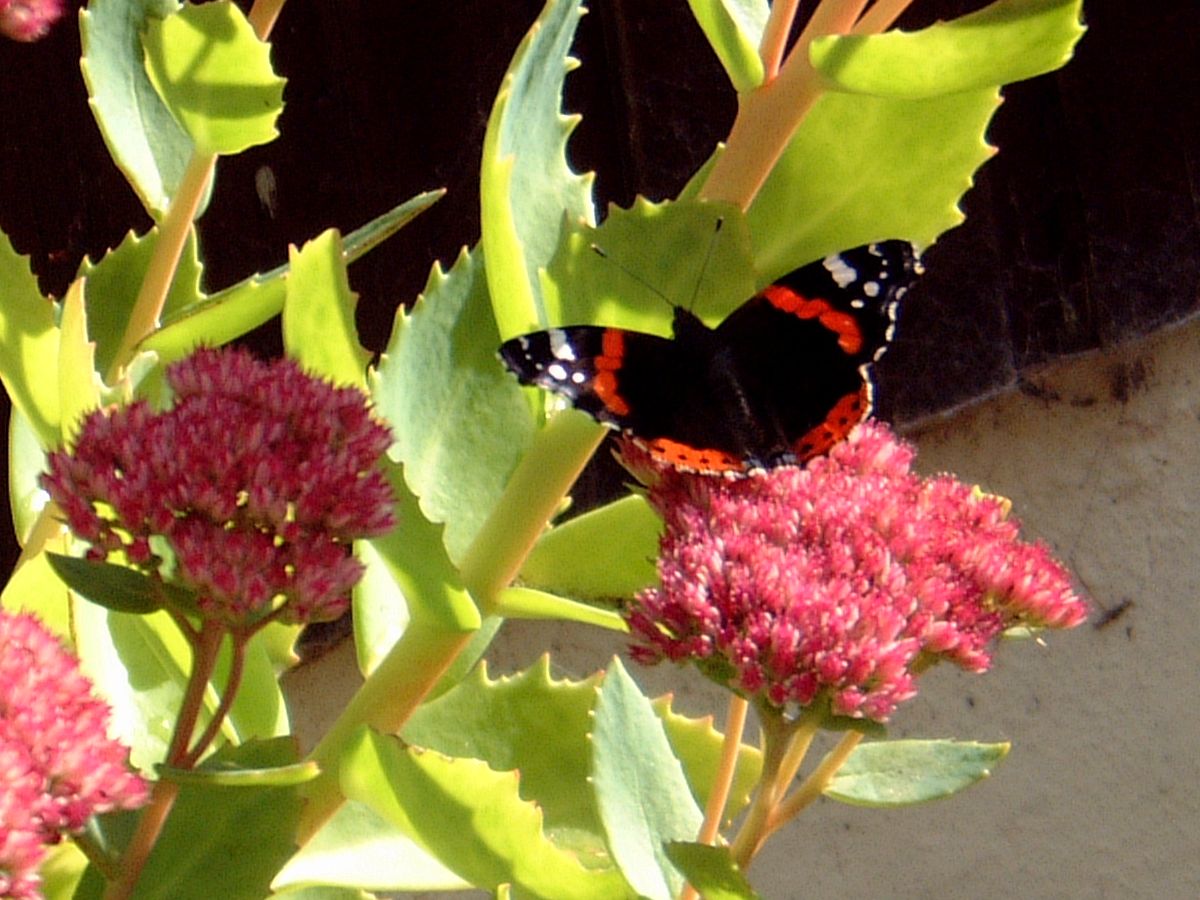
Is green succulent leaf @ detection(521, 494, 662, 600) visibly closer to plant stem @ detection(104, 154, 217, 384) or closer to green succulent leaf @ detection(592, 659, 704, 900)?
green succulent leaf @ detection(592, 659, 704, 900)

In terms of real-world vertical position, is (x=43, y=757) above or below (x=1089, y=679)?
above

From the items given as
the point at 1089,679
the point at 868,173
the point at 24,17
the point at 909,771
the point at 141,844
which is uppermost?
the point at 24,17

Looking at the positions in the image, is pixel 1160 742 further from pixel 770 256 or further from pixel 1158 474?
pixel 770 256

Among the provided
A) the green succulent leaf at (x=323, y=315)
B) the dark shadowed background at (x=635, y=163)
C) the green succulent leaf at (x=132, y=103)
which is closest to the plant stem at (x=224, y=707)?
the green succulent leaf at (x=323, y=315)

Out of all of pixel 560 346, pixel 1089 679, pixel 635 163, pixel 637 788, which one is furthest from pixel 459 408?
pixel 1089 679

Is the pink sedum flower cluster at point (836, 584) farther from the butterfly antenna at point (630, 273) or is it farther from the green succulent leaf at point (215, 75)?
the green succulent leaf at point (215, 75)

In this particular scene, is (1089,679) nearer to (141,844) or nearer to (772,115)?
(772,115)

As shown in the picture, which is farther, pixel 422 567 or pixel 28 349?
pixel 28 349

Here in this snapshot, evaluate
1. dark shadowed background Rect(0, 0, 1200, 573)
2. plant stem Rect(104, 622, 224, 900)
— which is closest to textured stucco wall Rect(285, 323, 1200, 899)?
dark shadowed background Rect(0, 0, 1200, 573)
